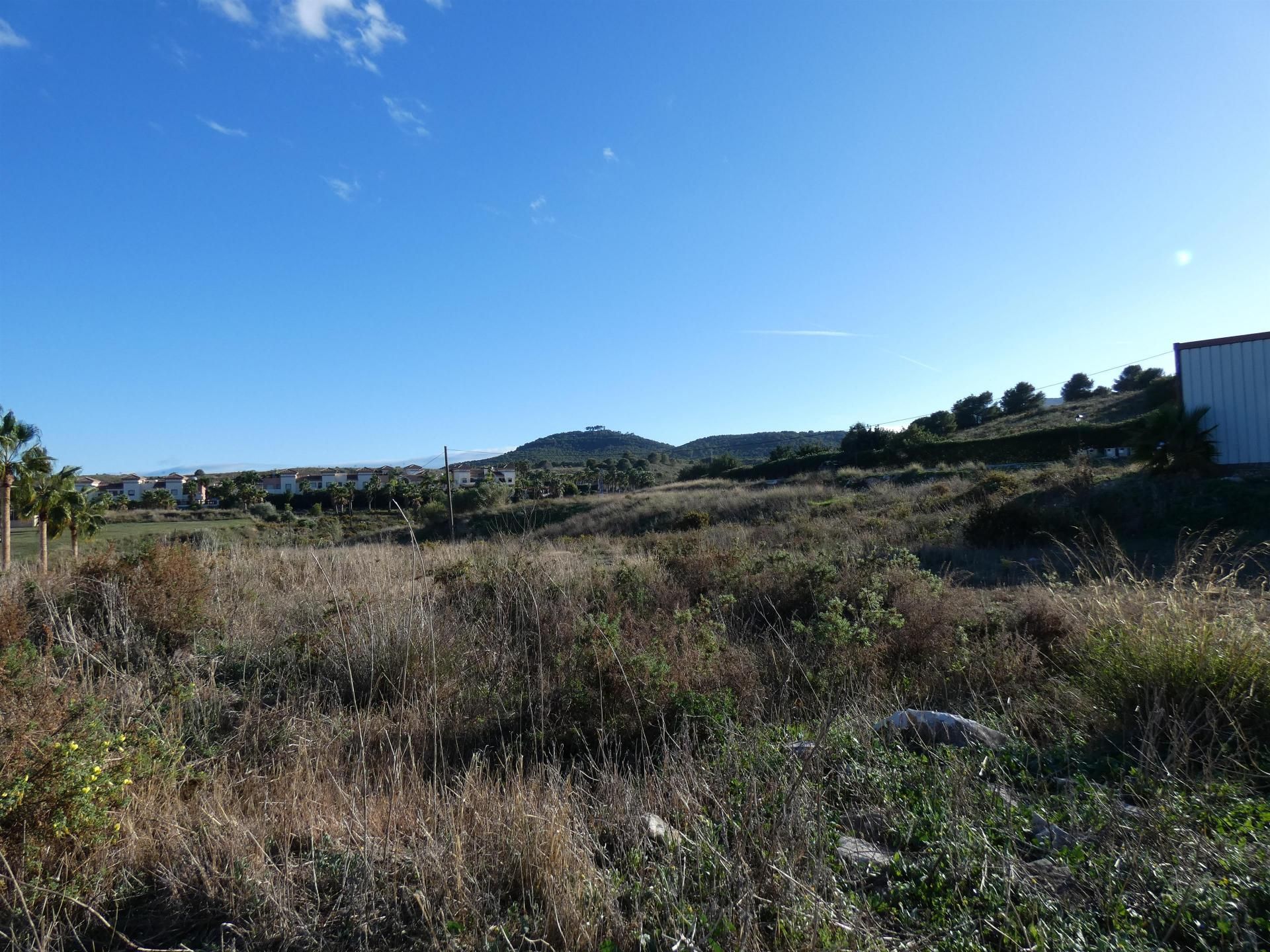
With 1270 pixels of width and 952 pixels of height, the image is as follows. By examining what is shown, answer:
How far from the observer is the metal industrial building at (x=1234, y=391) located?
17.9m

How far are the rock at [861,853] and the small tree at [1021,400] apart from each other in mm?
53289

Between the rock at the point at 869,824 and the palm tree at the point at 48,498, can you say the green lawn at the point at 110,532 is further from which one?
the rock at the point at 869,824

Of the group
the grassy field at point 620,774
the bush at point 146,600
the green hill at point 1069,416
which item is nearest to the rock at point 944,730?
the grassy field at point 620,774

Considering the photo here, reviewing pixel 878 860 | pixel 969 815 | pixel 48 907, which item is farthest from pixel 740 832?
pixel 48 907

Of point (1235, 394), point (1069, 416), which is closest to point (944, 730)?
point (1235, 394)

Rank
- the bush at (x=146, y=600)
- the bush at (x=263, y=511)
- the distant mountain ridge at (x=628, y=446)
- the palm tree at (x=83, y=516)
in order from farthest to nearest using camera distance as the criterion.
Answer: the distant mountain ridge at (x=628, y=446) → the bush at (x=263, y=511) → the palm tree at (x=83, y=516) → the bush at (x=146, y=600)

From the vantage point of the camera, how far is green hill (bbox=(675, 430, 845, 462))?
7212cm

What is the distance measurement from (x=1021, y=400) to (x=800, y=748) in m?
54.7

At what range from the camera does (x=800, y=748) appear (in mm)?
3234

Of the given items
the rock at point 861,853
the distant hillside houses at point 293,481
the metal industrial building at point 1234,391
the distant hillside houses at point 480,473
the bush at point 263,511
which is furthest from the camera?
the distant hillside houses at point 293,481

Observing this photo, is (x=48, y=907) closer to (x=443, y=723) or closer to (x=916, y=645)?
(x=443, y=723)

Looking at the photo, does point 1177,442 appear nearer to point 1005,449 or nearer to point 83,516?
point 1005,449

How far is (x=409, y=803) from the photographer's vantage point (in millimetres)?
2951

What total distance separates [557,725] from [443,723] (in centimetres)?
74
